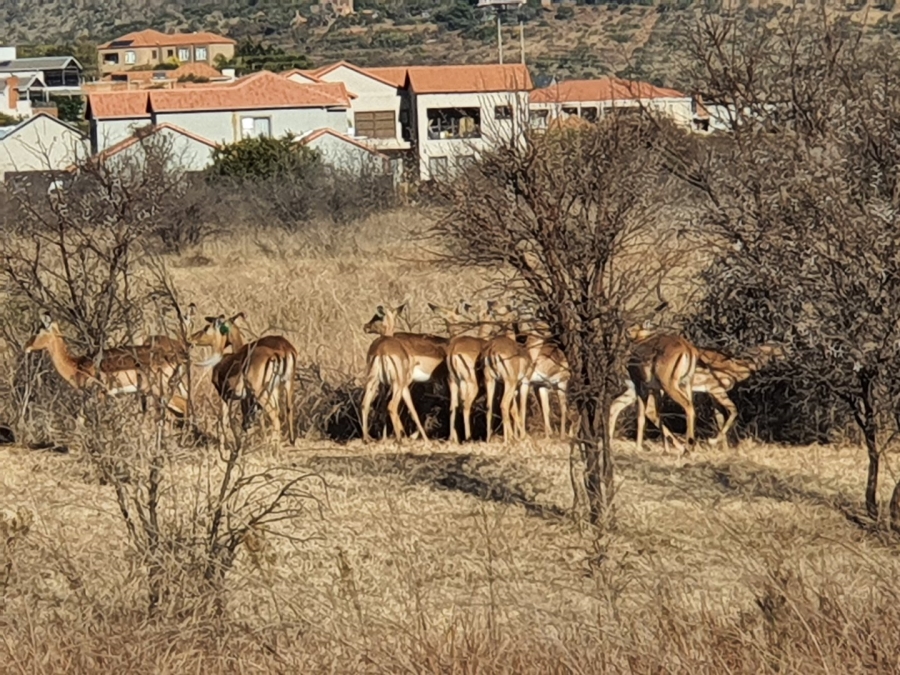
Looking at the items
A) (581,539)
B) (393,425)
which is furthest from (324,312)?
(581,539)

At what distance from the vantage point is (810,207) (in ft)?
39.8

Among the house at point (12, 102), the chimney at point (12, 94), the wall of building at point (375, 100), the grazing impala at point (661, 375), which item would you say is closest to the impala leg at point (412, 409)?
the grazing impala at point (661, 375)

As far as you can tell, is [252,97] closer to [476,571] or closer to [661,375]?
[661,375]

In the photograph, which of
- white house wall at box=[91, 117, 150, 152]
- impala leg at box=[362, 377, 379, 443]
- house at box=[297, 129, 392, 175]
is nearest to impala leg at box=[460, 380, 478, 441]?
impala leg at box=[362, 377, 379, 443]

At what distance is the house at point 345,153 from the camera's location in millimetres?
38987

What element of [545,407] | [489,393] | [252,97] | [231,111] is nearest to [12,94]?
[252,97]

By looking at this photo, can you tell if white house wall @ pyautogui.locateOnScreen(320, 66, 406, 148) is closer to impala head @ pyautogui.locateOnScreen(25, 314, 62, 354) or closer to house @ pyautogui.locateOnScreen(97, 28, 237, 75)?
house @ pyautogui.locateOnScreen(97, 28, 237, 75)

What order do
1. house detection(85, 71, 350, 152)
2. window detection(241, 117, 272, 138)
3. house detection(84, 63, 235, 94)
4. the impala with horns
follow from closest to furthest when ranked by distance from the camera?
the impala with horns → house detection(85, 71, 350, 152) → window detection(241, 117, 272, 138) → house detection(84, 63, 235, 94)

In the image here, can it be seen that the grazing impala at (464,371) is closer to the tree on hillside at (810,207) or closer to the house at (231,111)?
the tree on hillside at (810,207)

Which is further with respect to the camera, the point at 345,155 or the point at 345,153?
the point at 345,153

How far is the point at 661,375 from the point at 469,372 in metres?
1.87

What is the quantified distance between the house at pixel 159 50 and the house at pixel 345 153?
47.6 m

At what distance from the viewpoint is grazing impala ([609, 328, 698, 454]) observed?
565 inches

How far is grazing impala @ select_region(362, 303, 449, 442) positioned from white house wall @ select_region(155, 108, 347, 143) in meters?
36.4
